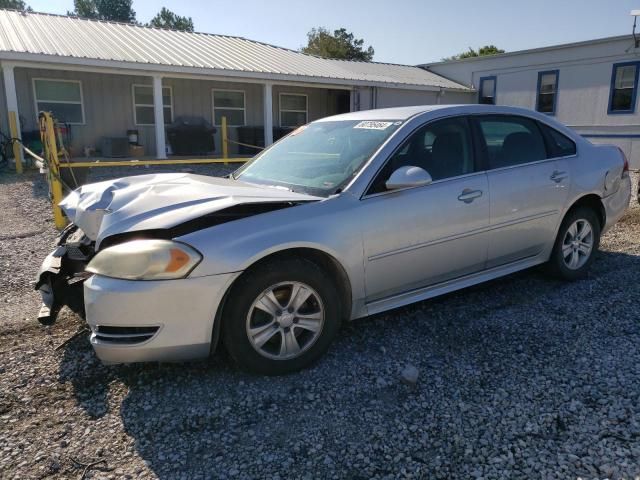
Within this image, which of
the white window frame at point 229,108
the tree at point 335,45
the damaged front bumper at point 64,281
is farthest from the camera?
the tree at point 335,45

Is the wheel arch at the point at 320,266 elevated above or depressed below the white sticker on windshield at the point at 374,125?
below

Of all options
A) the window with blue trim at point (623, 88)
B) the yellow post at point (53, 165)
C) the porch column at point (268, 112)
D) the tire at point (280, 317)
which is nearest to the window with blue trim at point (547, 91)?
the window with blue trim at point (623, 88)

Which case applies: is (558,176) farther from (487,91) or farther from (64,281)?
(487,91)

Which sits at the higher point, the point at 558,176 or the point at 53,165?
the point at 558,176

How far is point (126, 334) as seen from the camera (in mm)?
2789

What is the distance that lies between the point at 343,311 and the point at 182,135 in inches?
567

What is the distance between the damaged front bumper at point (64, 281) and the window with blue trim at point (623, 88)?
18618 millimetres

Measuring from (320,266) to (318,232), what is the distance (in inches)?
10.4

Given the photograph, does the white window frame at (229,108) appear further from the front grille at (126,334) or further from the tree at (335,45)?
the tree at (335,45)

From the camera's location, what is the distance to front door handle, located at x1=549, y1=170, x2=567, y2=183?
4.42m

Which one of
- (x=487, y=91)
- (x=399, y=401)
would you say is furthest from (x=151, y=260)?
(x=487, y=91)

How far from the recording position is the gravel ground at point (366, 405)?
7.81 feet

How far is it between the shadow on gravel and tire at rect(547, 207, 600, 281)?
2.54ft

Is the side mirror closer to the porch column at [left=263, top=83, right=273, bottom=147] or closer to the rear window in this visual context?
the rear window
